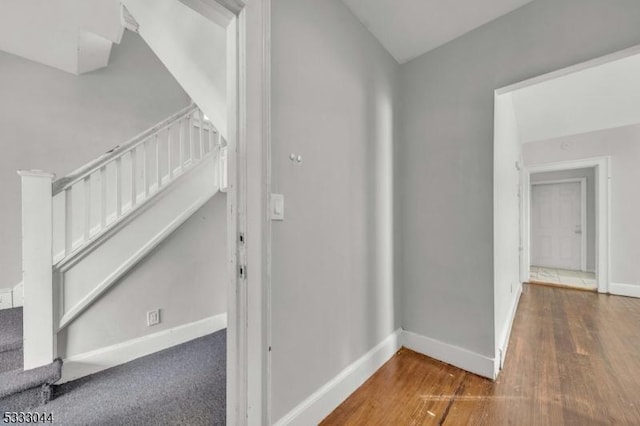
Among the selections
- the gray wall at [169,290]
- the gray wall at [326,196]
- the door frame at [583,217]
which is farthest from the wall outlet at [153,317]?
the door frame at [583,217]

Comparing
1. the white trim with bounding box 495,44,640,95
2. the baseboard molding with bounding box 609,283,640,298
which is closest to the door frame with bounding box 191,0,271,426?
the white trim with bounding box 495,44,640,95

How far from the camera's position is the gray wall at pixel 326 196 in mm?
1273

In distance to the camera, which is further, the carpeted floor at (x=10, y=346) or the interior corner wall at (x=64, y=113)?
the interior corner wall at (x=64, y=113)

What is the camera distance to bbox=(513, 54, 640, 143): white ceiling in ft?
8.33

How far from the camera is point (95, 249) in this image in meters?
2.02

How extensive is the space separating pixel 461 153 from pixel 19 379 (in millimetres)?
3233

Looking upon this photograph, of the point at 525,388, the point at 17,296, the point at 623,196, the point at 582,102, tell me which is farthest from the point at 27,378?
the point at 623,196

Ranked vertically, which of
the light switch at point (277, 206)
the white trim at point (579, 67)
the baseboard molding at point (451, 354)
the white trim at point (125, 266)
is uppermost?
the white trim at point (579, 67)

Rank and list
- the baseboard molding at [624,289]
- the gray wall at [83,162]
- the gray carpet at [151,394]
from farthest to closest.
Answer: the baseboard molding at [624,289] < the gray wall at [83,162] < the gray carpet at [151,394]

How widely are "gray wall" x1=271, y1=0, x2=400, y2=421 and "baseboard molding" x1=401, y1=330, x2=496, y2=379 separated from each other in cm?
26

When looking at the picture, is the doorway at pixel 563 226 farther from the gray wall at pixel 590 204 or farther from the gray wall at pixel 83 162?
the gray wall at pixel 83 162

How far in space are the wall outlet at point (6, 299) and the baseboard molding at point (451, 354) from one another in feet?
12.1

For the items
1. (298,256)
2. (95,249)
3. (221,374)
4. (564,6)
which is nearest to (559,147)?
(564,6)

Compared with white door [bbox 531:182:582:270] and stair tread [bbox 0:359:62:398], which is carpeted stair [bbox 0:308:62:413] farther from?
white door [bbox 531:182:582:270]
